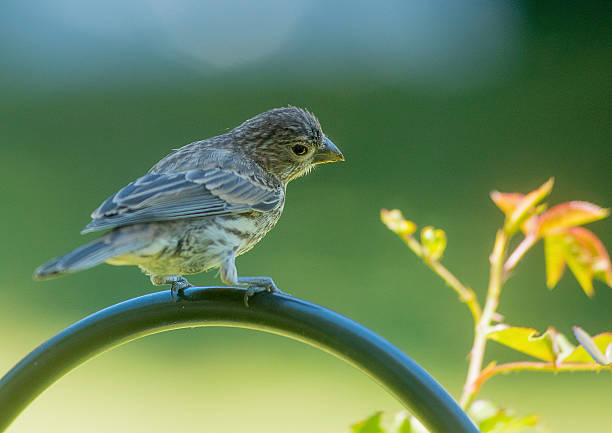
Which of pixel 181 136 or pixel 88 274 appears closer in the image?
pixel 88 274

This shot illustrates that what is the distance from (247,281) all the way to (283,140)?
76 cm

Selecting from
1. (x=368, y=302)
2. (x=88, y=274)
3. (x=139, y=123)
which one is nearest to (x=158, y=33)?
(x=139, y=123)

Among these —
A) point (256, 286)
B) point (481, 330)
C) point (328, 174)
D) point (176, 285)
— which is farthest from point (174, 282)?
point (328, 174)

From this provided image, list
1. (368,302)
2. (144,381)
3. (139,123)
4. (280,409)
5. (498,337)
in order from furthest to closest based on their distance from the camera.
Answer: (139,123), (368,302), (144,381), (280,409), (498,337)

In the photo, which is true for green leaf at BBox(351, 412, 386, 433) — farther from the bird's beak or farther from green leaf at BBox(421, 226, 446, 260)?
the bird's beak

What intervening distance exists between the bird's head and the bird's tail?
730 mm

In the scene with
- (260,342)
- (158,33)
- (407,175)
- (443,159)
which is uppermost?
(158,33)

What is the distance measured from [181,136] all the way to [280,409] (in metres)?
4.97

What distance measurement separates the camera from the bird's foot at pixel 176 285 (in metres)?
1.52

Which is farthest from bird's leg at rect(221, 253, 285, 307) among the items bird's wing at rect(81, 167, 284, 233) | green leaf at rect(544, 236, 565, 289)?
green leaf at rect(544, 236, 565, 289)

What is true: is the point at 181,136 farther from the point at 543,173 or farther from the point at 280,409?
the point at 280,409

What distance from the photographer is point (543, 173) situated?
8.12 meters

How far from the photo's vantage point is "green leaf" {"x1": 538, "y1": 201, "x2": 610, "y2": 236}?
4.95 ft

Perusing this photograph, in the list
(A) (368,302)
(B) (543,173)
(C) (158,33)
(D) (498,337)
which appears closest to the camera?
(D) (498,337)
